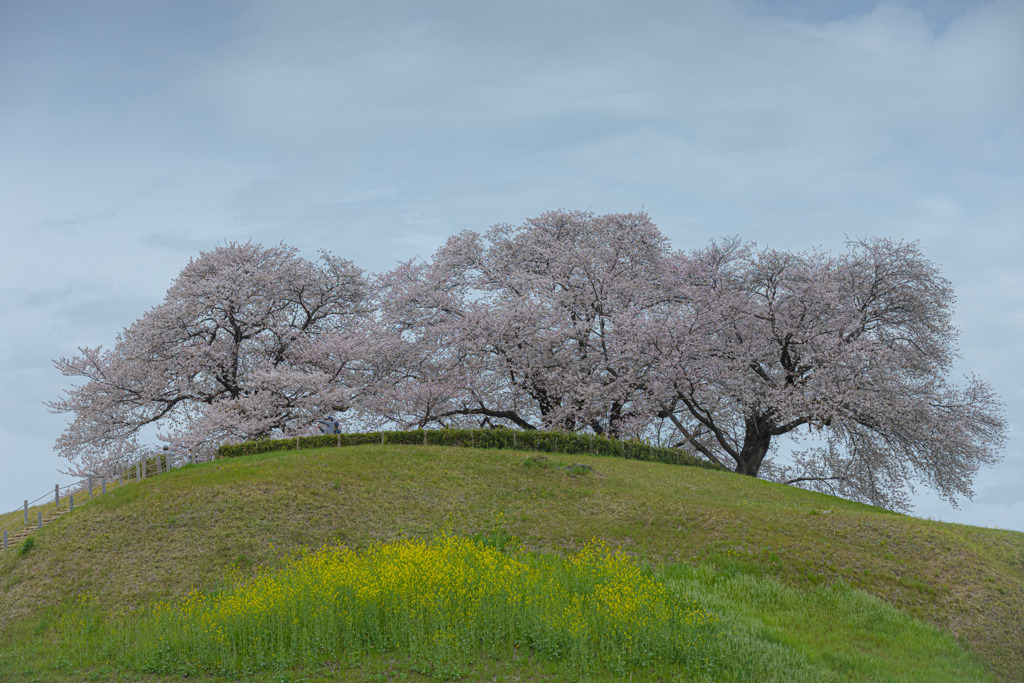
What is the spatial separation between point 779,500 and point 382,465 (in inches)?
567

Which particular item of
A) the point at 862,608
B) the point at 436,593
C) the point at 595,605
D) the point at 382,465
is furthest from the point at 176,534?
the point at 862,608

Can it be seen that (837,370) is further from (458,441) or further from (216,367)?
(216,367)

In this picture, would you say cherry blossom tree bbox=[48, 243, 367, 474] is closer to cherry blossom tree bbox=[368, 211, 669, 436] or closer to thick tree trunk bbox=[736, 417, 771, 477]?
cherry blossom tree bbox=[368, 211, 669, 436]

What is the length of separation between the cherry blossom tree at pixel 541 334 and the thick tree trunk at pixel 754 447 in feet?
19.0

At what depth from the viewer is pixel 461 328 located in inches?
1406

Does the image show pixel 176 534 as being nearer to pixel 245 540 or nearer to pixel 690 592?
pixel 245 540

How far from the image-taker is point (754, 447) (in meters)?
36.5

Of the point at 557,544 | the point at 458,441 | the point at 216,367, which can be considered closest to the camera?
the point at 557,544

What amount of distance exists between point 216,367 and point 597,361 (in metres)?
18.5

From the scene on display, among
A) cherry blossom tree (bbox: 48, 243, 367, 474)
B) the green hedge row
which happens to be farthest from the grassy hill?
cherry blossom tree (bbox: 48, 243, 367, 474)

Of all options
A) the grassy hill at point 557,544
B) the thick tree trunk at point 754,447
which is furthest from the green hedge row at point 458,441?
the thick tree trunk at point 754,447

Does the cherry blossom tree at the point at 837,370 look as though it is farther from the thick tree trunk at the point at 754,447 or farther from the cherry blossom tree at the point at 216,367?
the cherry blossom tree at the point at 216,367

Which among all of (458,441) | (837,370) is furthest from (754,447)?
(458,441)

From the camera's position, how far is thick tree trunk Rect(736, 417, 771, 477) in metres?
36.2
